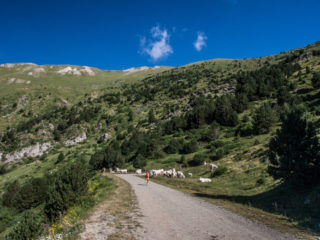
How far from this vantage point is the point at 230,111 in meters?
54.5

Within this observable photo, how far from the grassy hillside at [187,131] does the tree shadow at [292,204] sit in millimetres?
59

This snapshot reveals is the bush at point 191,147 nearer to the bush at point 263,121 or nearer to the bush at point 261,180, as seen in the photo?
the bush at point 263,121

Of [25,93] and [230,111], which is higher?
[25,93]

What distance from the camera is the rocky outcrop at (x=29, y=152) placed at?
75969 millimetres

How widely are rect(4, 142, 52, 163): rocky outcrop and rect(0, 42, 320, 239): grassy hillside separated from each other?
5.44 ft

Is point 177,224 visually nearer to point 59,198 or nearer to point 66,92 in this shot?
point 59,198

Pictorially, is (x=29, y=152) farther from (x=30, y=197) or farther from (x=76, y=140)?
(x=30, y=197)

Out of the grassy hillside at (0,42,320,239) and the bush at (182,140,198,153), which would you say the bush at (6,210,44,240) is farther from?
Result: the bush at (182,140,198,153)

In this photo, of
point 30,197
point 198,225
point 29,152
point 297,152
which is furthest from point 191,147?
point 29,152

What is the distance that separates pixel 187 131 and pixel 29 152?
68.2m

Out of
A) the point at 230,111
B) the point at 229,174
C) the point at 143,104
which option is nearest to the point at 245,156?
the point at 229,174

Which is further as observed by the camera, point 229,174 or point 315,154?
point 229,174

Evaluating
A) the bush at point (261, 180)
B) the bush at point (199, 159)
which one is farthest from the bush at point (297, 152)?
the bush at point (199, 159)

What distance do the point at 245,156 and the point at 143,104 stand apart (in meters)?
81.5
